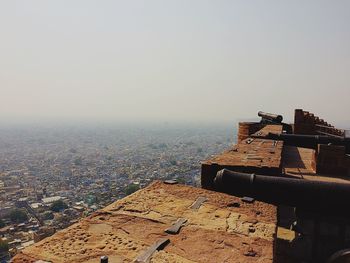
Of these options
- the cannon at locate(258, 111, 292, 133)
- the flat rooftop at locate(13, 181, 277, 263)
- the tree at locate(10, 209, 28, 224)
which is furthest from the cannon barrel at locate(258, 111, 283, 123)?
the tree at locate(10, 209, 28, 224)

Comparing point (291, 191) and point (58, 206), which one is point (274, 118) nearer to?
point (291, 191)

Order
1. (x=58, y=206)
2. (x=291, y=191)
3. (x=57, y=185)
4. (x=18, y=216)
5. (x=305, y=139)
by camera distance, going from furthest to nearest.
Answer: (x=57, y=185), (x=58, y=206), (x=18, y=216), (x=305, y=139), (x=291, y=191)

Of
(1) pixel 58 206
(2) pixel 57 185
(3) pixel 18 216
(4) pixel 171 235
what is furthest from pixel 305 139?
(2) pixel 57 185

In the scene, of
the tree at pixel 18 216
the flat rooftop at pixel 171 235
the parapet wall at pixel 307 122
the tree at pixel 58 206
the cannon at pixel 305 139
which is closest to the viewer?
the flat rooftop at pixel 171 235

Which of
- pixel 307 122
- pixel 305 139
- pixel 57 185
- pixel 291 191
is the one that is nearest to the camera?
pixel 291 191

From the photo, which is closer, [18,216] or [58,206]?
[18,216]

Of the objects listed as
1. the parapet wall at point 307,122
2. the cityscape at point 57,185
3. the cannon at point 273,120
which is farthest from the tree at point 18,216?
the parapet wall at point 307,122

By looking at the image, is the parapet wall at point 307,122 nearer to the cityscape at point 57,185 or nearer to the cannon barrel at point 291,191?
A: the cannon barrel at point 291,191
